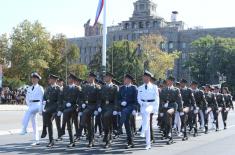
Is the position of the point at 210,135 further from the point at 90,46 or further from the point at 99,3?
the point at 90,46

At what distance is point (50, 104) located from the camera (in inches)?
574

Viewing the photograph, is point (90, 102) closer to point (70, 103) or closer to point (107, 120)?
point (70, 103)

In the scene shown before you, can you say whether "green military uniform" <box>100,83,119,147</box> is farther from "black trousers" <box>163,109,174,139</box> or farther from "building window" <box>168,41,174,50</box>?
Answer: "building window" <box>168,41,174,50</box>

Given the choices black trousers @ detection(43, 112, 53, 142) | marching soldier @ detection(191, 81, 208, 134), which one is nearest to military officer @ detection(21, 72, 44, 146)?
black trousers @ detection(43, 112, 53, 142)

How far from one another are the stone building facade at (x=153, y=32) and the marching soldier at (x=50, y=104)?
3704 inches

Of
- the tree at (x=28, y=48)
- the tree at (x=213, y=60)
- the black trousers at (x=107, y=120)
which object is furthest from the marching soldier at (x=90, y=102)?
the tree at (x=213, y=60)

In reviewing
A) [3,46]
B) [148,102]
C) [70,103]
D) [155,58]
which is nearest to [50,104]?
[70,103]

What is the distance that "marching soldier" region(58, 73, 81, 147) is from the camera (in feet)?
46.9

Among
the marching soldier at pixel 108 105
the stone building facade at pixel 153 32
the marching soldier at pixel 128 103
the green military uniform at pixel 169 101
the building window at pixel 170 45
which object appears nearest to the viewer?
the marching soldier at pixel 108 105

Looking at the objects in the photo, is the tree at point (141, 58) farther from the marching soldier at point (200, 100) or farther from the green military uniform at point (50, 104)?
the green military uniform at point (50, 104)

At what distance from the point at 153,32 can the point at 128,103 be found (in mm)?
109693

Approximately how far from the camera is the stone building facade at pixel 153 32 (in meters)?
119

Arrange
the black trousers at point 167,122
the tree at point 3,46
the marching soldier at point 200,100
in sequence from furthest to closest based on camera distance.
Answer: the tree at point 3,46 < the marching soldier at point 200,100 < the black trousers at point 167,122

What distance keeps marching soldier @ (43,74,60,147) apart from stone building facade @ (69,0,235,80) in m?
94.1
